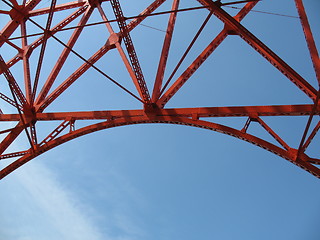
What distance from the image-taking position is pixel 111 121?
9.51m

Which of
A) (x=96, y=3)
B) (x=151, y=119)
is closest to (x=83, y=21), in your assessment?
(x=96, y=3)

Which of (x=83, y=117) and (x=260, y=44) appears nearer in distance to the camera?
(x=260, y=44)

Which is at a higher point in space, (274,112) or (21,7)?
(21,7)

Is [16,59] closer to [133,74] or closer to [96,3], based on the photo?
[96,3]

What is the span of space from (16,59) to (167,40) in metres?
6.97

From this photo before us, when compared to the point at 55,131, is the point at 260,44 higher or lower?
higher

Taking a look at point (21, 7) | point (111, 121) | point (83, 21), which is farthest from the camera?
point (21, 7)

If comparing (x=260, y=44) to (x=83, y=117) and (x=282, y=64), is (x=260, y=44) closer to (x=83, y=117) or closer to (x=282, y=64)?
(x=282, y=64)

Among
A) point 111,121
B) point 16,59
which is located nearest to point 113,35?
Result: point 111,121

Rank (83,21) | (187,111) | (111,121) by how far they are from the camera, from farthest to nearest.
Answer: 1. (83,21)
2. (111,121)
3. (187,111)

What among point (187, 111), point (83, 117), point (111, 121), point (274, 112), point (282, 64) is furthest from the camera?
point (83, 117)

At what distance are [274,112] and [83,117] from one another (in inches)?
232

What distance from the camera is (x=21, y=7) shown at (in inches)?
478

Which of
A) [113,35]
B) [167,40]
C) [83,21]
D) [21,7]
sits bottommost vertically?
[167,40]
